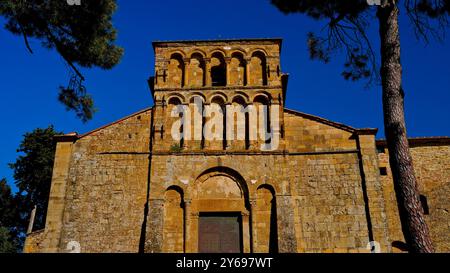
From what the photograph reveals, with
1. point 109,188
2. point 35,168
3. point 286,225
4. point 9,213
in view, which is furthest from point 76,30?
point 9,213

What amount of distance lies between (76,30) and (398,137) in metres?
8.36

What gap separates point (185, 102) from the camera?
56.6ft

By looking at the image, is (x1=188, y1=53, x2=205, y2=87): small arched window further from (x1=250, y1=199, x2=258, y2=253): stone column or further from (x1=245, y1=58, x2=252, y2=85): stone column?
Answer: (x1=250, y1=199, x2=258, y2=253): stone column

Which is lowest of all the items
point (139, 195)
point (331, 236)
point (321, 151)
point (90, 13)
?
point (331, 236)

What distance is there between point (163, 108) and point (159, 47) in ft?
9.09

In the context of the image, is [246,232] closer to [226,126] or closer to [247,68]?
[226,126]

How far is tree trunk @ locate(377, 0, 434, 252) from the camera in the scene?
8008mm

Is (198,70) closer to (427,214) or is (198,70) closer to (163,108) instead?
(163,108)

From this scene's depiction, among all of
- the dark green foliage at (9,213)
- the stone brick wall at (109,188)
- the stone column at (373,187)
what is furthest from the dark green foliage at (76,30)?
the dark green foliage at (9,213)

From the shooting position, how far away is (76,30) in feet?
38.9

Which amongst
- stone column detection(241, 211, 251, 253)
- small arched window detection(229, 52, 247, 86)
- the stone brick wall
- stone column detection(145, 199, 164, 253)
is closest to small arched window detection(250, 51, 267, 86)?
small arched window detection(229, 52, 247, 86)

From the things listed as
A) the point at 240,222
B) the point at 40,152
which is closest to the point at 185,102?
the point at 240,222
